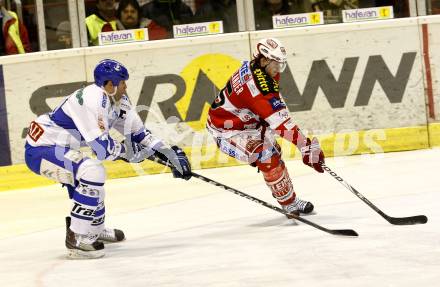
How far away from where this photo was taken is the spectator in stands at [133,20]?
1012 centimetres

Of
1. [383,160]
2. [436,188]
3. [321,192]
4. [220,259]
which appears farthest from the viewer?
[383,160]

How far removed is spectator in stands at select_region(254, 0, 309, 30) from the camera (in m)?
10.1

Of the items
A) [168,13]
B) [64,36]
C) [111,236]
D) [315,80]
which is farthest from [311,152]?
[64,36]

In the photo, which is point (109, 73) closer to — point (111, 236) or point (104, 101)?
point (104, 101)

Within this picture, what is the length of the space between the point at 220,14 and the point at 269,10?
1.59ft

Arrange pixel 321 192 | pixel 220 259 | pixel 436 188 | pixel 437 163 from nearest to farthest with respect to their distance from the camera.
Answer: pixel 220 259
pixel 436 188
pixel 321 192
pixel 437 163

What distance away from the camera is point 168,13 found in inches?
400

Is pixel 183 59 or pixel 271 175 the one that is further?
pixel 183 59

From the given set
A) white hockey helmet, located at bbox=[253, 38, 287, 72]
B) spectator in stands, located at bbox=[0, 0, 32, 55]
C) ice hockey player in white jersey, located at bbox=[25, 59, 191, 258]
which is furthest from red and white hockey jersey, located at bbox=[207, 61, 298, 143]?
spectator in stands, located at bbox=[0, 0, 32, 55]

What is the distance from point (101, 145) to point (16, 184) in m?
3.99

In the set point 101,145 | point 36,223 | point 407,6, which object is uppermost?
point 407,6

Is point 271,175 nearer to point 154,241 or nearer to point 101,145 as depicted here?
point 154,241

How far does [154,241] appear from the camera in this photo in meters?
6.81

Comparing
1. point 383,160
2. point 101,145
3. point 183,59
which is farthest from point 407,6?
point 101,145
